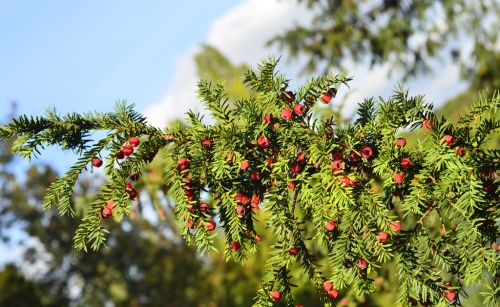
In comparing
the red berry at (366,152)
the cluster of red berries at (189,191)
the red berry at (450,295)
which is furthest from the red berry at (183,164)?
the red berry at (450,295)

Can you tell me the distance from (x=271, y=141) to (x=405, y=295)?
2.73 feet

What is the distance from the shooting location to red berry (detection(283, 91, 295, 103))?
220 centimetres

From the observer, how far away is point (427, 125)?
2.10m

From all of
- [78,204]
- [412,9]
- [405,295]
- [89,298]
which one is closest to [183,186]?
[405,295]

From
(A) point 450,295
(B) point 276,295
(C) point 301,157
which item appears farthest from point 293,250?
(A) point 450,295

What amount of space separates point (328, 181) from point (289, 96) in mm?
424

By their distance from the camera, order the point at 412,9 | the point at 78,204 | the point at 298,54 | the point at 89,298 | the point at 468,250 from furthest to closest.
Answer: the point at 89,298 < the point at 298,54 < the point at 412,9 < the point at 78,204 < the point at 468,250

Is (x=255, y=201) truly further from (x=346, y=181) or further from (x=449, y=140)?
(x=449, y=140)

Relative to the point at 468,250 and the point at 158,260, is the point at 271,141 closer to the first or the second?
the point at 468,250

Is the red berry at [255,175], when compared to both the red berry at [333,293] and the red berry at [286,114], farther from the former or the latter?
the red berry at [333,293]

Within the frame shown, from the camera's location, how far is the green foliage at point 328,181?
2037mm

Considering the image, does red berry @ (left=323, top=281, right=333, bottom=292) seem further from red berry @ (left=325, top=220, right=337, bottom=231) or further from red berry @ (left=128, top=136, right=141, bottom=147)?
red berry @ (left=128, top=136, right=141, bottom=147)

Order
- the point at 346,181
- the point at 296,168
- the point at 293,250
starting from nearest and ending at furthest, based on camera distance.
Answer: the point at 346,181, the point at 296,168, the point at 293,250

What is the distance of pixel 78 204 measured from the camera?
17.0ft
